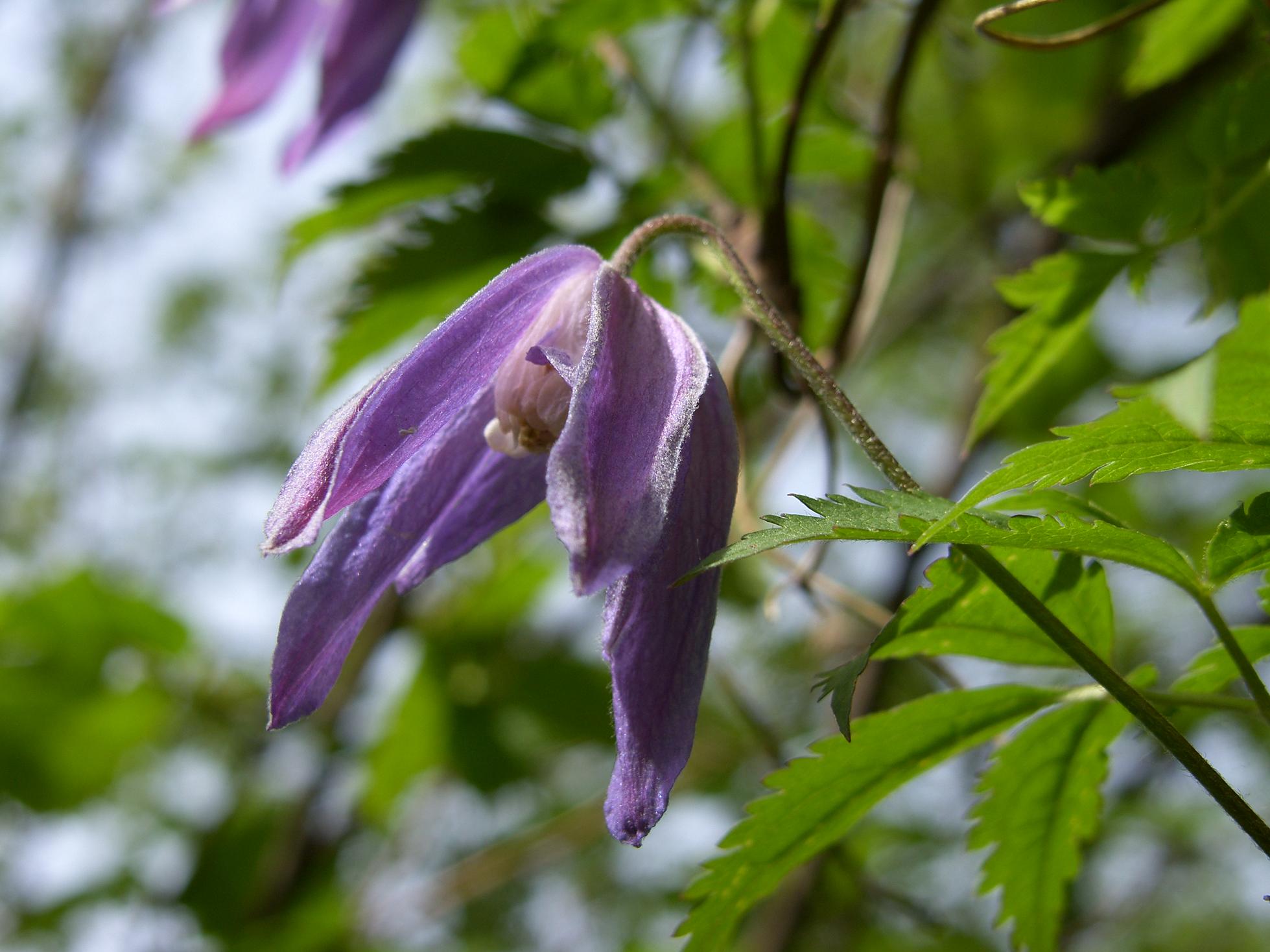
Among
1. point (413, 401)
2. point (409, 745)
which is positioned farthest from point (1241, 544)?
point (409, 745)

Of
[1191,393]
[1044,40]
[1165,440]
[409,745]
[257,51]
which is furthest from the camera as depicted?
[409,745]

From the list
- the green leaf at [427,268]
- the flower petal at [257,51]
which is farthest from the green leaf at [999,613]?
the flower petal at [257,51]

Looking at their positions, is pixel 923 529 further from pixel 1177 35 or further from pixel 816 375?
pixel 1177 35

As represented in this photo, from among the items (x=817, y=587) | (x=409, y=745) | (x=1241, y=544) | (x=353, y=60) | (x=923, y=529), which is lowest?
(x=409, y=745)

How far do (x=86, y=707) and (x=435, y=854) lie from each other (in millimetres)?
1268

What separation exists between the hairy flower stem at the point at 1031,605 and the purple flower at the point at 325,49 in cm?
58

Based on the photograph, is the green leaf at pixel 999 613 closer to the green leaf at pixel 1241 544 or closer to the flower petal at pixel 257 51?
the green leaf at pixel 1241 544

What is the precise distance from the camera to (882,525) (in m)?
0.43

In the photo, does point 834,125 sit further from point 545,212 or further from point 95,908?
point 95,908

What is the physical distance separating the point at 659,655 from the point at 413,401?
176 mm

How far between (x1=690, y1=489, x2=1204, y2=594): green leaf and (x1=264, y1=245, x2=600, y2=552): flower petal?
19cm

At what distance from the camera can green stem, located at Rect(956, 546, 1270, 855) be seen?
44 cm

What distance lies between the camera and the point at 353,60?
0.97 metres

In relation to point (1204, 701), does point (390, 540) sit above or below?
above
